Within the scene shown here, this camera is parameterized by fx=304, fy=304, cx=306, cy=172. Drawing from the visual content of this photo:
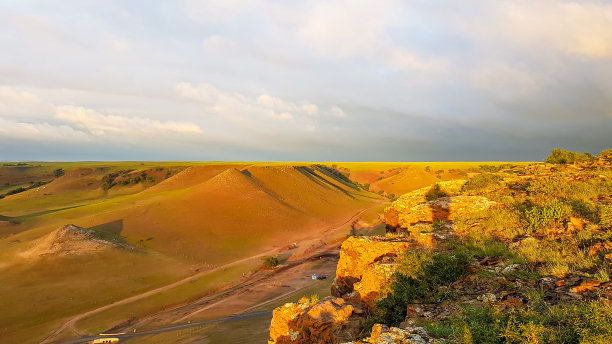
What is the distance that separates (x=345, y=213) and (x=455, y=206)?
1561 inches

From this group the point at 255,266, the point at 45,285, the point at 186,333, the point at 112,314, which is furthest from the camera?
the point at 255,266

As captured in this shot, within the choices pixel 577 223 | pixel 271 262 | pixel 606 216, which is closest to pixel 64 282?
pixel 271 262

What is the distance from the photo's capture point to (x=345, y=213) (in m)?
54.3

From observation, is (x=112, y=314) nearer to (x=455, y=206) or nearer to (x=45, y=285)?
(x=45, y=285)

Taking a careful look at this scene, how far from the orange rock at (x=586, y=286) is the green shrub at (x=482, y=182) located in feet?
39.8

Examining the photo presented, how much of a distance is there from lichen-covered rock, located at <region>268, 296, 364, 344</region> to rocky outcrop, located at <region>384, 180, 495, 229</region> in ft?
24.0

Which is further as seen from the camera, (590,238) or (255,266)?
(255,266)

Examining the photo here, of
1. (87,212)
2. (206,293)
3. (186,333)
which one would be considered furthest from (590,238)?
(87,212)

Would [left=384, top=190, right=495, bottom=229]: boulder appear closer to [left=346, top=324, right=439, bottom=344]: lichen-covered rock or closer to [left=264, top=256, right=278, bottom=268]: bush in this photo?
[left=346, top=324, right=439, bottom=344]: lichen-covered rock

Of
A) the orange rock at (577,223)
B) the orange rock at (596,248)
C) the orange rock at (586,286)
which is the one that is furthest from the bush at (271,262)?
the orange rock at (586,286)

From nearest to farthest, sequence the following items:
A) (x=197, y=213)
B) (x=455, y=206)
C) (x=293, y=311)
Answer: (x=293, y=311) → (x=455, y=206) → (x=197, y=213)

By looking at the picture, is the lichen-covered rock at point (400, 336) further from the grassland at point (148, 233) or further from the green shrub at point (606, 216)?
the grassland at point (148, 233)

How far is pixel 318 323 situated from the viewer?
9016 mm

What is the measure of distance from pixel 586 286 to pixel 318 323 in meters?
6.46
